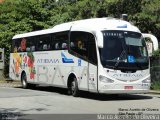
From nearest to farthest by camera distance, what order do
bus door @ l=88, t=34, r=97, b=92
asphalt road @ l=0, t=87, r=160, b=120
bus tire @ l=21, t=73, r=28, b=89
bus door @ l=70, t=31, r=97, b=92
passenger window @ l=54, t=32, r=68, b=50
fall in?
asphalt road @ l=0, t=87, r=160, b=120 → bus door @ l=88, t=34, r=97, b=92 → bus door @ l=70, t=31, r=97, b=92 → passenger window @ l=54, t=32, r=68, b=50 → bus tire @ l=21, t=73, r=28, b=89

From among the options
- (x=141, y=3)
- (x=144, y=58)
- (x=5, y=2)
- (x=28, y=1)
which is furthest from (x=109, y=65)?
(x=5, y=2)

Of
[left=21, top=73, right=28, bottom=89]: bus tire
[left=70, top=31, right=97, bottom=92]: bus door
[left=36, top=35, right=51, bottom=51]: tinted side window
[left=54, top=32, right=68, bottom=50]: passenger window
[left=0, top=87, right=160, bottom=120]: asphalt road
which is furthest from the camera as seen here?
[left=21, top=73, right=28, bottom=89]: bus tire

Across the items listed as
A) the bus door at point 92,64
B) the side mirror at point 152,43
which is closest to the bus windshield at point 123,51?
the bus door at point 92,64

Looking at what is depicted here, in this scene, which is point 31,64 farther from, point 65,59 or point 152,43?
point 152,43

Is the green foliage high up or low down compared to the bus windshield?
up

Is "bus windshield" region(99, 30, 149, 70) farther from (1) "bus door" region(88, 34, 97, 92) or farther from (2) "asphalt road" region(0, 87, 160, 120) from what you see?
(2) "asphalt road" region(0, 87, 160, 120)

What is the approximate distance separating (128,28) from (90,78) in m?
2.61

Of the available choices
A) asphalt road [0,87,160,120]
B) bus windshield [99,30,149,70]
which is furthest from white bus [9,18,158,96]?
asphalt road [0,87,160,120]

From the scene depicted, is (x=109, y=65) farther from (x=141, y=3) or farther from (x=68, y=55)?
(x=141, y=3)

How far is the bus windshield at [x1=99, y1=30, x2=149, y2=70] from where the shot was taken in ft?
62.1

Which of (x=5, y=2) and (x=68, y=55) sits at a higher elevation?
(x=5, y=2)

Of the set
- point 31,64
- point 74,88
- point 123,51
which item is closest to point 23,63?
point 31,64

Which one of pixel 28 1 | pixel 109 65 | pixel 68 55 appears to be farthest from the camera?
pixel 28 1

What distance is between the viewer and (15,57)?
96.7 ft
